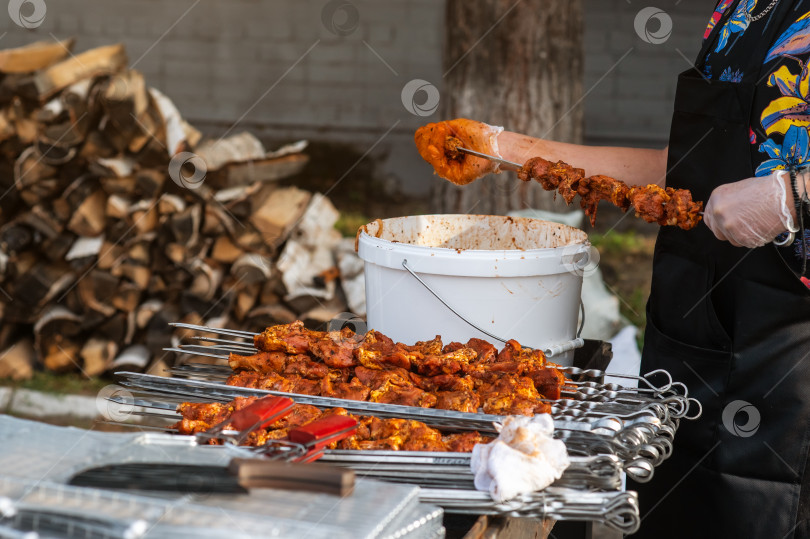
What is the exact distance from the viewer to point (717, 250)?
8.09 ft

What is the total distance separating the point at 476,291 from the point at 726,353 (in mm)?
779

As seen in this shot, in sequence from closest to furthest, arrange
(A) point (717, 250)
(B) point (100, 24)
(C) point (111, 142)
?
(A) point (717, 250), (C) point (111, 142), (B) point (100, 24)

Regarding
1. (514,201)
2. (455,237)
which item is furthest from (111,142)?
(455,237)

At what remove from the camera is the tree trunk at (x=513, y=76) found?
16.9 feet

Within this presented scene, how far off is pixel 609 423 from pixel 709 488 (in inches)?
33.8

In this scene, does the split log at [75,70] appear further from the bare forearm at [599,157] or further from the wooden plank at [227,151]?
the bare forearm at [599,157]

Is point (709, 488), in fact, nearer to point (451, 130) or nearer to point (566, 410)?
point (566, 410)

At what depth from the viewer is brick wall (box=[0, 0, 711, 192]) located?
8.96 m

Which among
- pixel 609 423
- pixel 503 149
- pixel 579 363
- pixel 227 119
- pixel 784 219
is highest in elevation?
pixel 227 119

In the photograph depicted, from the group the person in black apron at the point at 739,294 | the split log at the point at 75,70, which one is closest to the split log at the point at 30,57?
the split log at the point at 75,70

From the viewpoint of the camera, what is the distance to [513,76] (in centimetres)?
516

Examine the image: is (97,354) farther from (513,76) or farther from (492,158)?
(492,158)

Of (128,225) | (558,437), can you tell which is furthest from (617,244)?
(558,437)

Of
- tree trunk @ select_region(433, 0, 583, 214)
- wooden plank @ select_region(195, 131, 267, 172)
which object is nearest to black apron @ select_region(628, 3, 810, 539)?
tree trunk @ select_region(433, 0, 583, 214)
